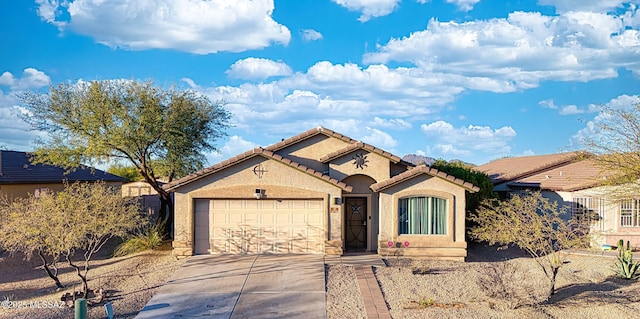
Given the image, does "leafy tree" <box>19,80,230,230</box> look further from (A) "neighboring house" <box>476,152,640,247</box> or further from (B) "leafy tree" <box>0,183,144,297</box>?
(A) "neighboring house" <box>476,152,640,247</box>

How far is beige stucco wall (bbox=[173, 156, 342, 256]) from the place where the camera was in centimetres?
→ 1878

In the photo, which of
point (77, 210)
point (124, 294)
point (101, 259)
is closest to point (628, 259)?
point (124, 294)

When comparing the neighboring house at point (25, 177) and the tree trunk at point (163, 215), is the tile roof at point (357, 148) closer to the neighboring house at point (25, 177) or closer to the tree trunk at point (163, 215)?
the tree trunk at point (163, 215)

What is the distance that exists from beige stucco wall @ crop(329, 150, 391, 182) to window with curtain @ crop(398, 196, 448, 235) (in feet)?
5.72

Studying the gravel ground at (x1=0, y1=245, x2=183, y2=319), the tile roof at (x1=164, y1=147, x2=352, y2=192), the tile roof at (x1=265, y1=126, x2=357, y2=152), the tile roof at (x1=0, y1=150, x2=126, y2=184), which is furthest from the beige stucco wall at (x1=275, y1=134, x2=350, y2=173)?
the tile roof at (x1=0, y1=150, x2=126, y2=184)

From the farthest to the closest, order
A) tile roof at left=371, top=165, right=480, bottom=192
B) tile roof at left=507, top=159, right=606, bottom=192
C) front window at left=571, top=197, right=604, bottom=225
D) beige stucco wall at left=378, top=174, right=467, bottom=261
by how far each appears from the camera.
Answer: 1. tile roof at left=507, top=159, right=606, bottom=192
2. front window at left=571, top=197, right=604, bottom=225
3. beige stucco wall at left=378, top=174, right=467, bottom=261
4. tile roof at left=371, top=165, right=480, bottom=192

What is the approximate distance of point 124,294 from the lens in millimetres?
14227

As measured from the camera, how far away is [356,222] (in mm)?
20438

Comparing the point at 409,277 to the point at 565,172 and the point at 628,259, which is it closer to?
the point at 628,259

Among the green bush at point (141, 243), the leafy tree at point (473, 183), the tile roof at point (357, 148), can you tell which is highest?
the tile roof at point (357, 148)

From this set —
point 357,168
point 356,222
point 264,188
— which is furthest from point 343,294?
point 357,168

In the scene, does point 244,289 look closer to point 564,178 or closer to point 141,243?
point 141,243

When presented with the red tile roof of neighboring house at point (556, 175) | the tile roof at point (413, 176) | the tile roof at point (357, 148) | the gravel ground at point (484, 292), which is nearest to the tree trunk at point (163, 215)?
the tile roof at point (357, 148)

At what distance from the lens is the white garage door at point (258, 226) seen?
19.0 meters
